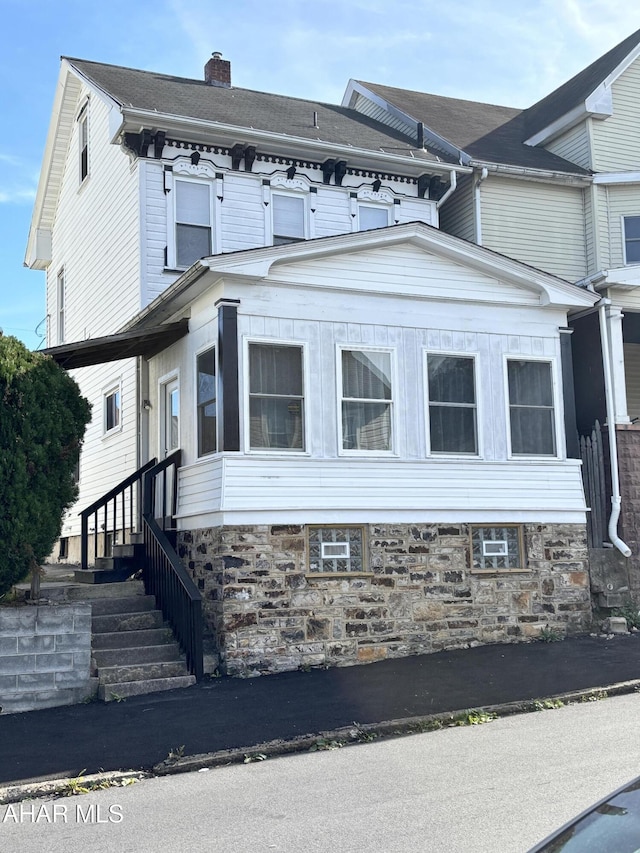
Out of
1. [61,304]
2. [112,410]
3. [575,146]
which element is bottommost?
[112,410]

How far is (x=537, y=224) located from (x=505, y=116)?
5.37 metres

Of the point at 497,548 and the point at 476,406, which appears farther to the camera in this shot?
the point at 476,406

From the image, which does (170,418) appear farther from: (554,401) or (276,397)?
(554,401)

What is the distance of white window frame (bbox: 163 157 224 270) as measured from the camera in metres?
15.4

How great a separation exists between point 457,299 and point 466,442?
2061 mm

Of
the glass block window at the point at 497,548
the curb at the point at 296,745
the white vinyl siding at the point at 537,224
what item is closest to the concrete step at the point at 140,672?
the curb at the point at 296,745

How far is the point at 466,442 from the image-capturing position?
1318cm

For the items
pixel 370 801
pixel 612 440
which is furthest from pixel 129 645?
pixel 612 440

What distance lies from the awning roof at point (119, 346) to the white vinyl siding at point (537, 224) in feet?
24.4

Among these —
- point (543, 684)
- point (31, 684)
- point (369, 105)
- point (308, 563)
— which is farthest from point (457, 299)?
point (369, 105)

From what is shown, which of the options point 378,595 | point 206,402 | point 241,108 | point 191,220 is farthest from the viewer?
point 241,108

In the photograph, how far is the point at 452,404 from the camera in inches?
516

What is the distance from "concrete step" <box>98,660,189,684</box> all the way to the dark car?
26.3 feet

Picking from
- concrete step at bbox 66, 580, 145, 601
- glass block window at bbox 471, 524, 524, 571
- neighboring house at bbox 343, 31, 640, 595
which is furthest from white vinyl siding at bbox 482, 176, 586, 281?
concrete step at bbox 66, 580, 145, 601
